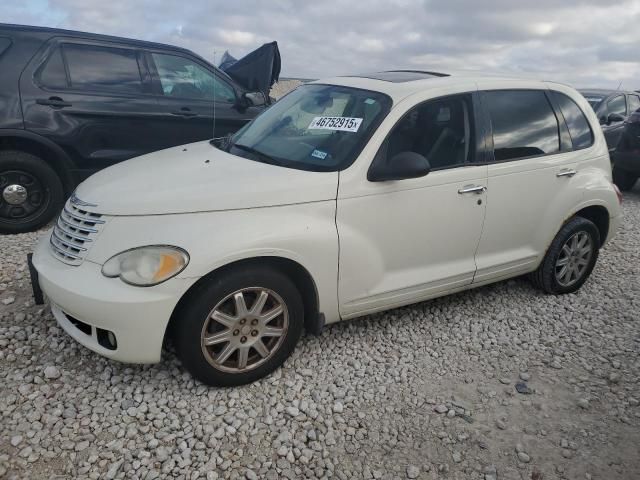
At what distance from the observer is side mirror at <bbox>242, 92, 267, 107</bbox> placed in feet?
18.6

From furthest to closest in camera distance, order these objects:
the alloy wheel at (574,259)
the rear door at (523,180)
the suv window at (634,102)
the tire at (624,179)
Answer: the suv window at (634,102) < the tire at (624,179) < the alloy wheel at (574,259) < the rear door at (523,180)

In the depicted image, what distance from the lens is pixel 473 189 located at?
11.2 ft

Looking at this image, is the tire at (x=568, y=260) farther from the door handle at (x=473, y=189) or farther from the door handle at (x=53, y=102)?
the door handle at (x=53, y=102)

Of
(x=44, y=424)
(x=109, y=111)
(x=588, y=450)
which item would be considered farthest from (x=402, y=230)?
(x=109, y=111)

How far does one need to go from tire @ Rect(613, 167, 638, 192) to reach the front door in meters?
6.30

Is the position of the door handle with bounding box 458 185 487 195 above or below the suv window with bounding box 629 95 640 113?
below

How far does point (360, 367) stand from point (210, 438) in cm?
104

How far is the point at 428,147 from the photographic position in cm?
330

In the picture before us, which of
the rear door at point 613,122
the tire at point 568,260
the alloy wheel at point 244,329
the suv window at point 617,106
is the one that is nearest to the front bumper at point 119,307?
the alloy wheel at point 244,329

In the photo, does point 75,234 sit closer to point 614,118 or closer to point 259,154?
point 259,154

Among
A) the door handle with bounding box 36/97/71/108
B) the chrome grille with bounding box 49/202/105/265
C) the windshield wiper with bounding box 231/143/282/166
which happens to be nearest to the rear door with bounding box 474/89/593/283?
the windshield wiper with bounding box 231/143/282/166

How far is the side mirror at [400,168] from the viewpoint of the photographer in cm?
294

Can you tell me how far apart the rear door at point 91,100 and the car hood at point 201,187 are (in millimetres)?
2176

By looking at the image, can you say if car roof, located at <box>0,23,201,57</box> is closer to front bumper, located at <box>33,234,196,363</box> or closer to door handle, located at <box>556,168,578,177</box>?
front bumper, located at <box>33,234,196,363</box>
